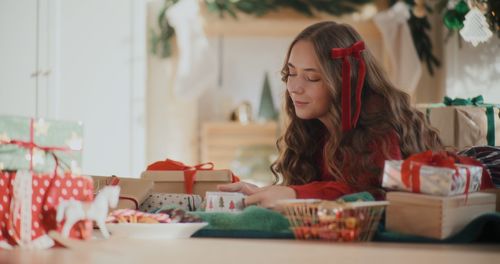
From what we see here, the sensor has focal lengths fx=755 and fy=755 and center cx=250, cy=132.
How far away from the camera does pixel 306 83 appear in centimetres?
195

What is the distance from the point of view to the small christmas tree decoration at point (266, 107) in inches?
236

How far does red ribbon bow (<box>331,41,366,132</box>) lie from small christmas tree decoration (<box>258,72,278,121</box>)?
13.2ft

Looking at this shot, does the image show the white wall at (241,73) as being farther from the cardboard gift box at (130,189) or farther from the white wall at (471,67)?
the cardboard gift box at (130,189)

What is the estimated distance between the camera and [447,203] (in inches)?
55.0

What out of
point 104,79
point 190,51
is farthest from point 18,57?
point 190,51

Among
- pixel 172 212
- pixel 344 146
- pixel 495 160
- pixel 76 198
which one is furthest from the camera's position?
pixel 495 160

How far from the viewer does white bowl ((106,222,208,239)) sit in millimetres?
1424

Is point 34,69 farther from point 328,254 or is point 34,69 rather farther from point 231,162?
point 328,254

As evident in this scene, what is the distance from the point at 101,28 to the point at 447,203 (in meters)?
3.46

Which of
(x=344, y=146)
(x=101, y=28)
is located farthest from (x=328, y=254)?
(x=101, y=28)

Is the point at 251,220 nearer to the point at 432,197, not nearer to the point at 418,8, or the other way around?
the point at 432,197

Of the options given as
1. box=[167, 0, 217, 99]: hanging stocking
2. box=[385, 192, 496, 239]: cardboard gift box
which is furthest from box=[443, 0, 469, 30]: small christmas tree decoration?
box=[385, 192, 496, 239]: cardboard gift box

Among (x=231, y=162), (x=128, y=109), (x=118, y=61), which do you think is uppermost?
(x=118, y=61)

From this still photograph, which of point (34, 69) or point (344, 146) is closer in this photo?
point (344, 146)
